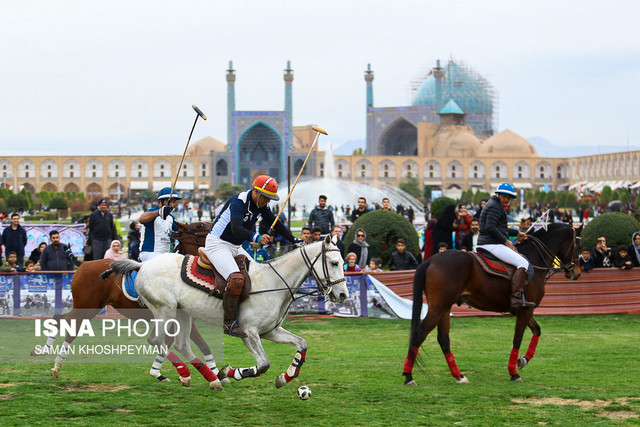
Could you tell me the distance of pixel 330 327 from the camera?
11.9 metres

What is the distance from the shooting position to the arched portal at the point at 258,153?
87.5 meters

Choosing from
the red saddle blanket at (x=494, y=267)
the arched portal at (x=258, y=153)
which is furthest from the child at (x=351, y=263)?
the arched portal at (x=258, y=153)

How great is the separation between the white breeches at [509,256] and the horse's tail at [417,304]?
68cm

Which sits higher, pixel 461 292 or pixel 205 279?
pixel 205 279

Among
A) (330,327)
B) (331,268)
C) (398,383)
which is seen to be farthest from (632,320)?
(331,268)

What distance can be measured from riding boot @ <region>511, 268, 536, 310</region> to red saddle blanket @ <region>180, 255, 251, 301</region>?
2.60 meters

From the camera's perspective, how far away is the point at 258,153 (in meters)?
89.9

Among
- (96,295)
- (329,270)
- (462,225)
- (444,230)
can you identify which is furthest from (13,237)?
(329,270)

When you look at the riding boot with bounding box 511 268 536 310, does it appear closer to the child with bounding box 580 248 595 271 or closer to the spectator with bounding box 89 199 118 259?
the child with bounding box 580 248 595 271

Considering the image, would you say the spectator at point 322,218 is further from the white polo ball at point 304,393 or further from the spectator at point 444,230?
the white polo ball at point 304,393

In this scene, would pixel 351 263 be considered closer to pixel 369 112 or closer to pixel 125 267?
pixel 125 267

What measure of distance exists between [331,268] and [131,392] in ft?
6.42

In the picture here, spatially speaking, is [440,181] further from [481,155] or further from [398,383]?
[398,383]

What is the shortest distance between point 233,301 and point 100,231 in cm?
735
